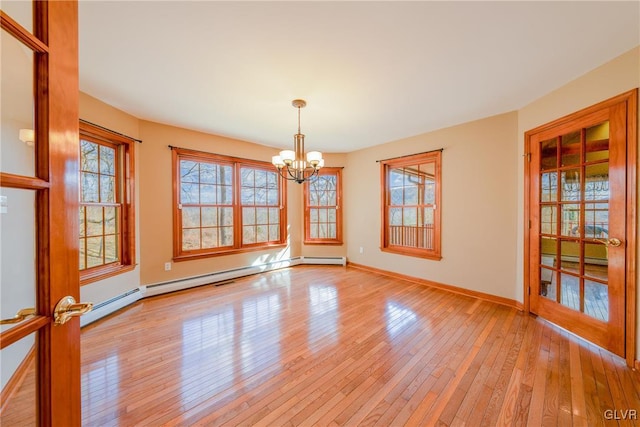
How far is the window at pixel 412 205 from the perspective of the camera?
3914 millimetres

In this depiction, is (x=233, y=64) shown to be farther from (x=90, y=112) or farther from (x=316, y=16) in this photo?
(x=90, y=112)

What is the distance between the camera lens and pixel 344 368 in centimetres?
192

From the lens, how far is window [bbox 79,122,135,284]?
2.76 metres

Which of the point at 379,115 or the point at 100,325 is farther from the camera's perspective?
the point at 379,115

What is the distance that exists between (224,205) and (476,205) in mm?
3957

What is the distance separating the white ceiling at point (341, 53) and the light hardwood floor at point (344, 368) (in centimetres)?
249

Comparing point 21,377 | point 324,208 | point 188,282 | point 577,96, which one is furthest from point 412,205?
point 21,377

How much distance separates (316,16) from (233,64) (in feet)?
2.91

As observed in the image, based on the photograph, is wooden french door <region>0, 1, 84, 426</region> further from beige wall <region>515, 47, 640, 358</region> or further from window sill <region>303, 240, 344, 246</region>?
window sill <region>303, 240, 344, 246</region>

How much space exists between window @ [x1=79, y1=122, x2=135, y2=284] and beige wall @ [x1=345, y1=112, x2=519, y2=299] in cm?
414

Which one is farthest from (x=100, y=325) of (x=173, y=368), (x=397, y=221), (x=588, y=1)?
(x=588, y=1)

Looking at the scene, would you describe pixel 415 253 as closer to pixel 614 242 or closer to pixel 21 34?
pixel 614 242

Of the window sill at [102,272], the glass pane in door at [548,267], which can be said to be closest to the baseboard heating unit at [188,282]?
the window sill at [102,272]

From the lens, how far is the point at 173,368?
192cm
